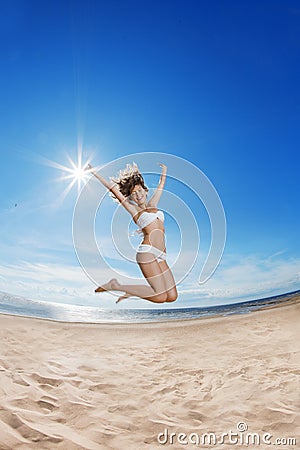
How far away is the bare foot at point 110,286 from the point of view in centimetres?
253

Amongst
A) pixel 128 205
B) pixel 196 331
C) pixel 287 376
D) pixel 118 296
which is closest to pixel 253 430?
pixel 287 376

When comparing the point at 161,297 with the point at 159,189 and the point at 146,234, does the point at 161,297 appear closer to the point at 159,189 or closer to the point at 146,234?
the point at 146,234

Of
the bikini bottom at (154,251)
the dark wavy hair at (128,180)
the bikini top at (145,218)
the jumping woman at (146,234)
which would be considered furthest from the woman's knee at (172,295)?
the dark wavy hair at (128,180)

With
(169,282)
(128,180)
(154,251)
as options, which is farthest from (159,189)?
(169,282)

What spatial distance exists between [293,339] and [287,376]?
8.13 ft

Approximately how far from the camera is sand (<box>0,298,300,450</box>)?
333 centimetres

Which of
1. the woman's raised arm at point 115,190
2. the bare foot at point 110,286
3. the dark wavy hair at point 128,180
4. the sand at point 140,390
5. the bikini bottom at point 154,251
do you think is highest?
the dark wavy hair at point 128,180

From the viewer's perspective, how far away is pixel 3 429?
10.3ft

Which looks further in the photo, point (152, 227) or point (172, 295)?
point (152, 227)

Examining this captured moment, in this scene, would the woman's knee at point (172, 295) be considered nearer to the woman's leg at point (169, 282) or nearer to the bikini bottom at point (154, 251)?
the woman's leg at point (169, 282)

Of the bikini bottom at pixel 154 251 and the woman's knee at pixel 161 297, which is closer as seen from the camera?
the woman's knee at pixel 161 297

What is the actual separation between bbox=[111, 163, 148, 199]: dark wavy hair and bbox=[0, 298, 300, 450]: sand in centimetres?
255

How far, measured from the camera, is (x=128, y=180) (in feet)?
10.4

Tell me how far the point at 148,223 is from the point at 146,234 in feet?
0.33
